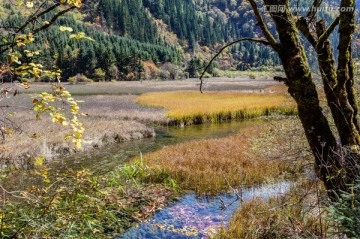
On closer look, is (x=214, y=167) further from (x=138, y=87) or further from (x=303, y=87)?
(x=138, y=87)

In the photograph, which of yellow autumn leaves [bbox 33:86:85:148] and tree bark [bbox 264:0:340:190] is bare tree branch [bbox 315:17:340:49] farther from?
yellow autumn leaves [bbox 33:86:85:148]

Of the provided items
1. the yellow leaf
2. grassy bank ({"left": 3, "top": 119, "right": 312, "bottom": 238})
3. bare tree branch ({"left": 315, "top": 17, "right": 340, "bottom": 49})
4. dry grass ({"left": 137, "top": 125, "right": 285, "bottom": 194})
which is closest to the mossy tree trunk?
bare tree branch ({"left": 315, "top": 17, "right": 340, "bottom": 49})

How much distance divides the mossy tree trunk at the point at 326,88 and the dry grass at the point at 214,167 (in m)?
5.26

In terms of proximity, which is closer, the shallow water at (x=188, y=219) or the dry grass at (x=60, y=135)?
the shallow water at (x=188, y=219)

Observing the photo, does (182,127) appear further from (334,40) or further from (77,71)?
(77,71)

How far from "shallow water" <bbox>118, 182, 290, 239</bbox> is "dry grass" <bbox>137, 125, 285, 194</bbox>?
2.59ft

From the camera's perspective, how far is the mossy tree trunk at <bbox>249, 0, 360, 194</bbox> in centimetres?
395

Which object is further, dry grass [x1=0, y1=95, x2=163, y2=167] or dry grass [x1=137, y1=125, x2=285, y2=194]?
dry grass [x1=0, y1=95, x2=163, y2=167]

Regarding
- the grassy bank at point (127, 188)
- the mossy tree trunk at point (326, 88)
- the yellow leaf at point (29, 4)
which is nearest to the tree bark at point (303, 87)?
the mossy tree trunk at point (326, 88)

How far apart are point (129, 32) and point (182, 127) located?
547 feet

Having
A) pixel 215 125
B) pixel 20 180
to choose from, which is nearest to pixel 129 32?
pixel 215 125

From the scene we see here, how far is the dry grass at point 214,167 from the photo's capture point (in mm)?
10461

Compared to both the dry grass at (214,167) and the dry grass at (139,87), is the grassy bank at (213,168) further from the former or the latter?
the dry grass at (139,87)

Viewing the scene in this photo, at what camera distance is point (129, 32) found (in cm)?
18162
